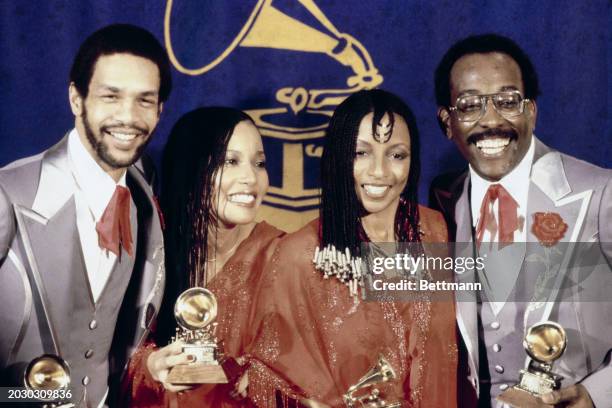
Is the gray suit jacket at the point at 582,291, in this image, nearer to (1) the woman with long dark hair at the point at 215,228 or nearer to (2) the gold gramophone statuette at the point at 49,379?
(1) the woman with long dark hair at the point at 215,228

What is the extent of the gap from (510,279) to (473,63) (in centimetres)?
78

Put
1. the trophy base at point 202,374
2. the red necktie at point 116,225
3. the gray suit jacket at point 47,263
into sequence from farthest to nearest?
the red necktie at point 116,225
the gray suit jacket at point 47,263
the trophy base at point 202,374

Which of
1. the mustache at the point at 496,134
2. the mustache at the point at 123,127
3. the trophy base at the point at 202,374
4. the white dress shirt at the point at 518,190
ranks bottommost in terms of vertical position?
the trophy base at the point at 202,374

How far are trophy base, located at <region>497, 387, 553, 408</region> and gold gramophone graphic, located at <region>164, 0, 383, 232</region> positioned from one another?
984mm

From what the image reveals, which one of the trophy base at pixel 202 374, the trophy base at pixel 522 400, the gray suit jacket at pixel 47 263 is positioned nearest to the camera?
the trophy base at pixel 522 400

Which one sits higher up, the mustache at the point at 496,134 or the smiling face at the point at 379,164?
the mustache at the point at 496,134

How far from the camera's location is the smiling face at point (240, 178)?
364 cm

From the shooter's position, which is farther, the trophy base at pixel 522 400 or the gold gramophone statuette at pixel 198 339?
the gold gramophone statuette at pixel 198 339

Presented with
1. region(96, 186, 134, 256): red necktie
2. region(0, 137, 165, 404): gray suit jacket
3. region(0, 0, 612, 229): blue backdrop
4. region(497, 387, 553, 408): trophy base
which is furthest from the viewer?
region(0, 0, 612, 229): blue backdrop

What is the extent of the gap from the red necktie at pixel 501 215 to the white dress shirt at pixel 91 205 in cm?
133

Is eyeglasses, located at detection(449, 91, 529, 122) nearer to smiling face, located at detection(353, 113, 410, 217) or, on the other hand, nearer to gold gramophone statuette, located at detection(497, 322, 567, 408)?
smiling face, located at detection(353, 113, 410, 217)

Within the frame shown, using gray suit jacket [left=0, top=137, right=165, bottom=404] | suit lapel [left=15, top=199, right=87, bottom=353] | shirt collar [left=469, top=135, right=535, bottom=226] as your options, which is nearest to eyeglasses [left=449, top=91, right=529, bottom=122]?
shirt collar [left=469, top=135, right=535, bottom=226]

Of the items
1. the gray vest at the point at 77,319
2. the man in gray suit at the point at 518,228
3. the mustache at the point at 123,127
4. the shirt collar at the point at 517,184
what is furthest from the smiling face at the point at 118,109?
the shirt collar at the point at 517,184

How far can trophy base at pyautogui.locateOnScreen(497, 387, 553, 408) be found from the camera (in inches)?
129
